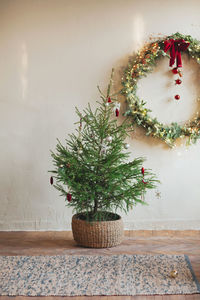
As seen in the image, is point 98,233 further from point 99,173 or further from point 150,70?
point 150,70

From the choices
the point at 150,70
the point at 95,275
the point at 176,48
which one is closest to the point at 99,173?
the point at 95,275

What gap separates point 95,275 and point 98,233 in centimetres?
64

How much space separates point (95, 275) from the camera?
8.29 feet

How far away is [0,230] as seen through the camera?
3.75m

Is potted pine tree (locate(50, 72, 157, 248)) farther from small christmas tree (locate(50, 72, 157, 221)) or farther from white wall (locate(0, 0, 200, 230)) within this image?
white wall (locate(0, 0, 200, 230))

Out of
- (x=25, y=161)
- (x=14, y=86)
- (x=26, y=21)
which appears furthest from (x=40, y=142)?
(x=26, y=21)

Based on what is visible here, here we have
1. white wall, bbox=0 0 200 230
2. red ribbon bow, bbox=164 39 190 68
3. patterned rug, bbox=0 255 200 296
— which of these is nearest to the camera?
patterned rug, bbox=0 255 200 296

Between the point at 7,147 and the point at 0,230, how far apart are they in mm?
860

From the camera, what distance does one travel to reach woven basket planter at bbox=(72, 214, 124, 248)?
314 centimetres

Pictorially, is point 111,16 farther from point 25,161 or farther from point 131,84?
point 25,161

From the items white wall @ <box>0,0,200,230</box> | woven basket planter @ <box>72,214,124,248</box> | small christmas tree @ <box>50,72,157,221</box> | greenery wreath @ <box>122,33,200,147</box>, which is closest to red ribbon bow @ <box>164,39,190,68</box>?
→ greenery wreath @ <box>122,33,200,147</box>

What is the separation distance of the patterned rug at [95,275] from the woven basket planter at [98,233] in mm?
245

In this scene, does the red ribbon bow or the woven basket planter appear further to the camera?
the red ribbon bow

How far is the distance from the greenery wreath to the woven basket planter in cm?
100
